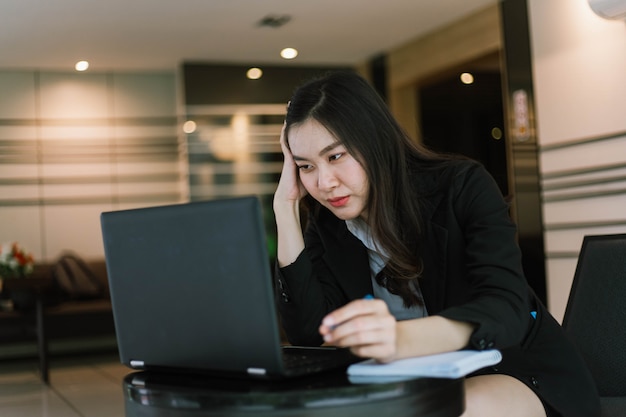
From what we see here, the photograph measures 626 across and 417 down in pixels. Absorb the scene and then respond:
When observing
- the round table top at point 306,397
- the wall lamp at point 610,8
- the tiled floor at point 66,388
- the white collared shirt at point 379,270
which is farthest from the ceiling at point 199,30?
the round table top at point 306,397

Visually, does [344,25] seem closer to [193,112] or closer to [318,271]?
[193,112]

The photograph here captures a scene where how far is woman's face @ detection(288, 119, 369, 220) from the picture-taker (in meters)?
1.53

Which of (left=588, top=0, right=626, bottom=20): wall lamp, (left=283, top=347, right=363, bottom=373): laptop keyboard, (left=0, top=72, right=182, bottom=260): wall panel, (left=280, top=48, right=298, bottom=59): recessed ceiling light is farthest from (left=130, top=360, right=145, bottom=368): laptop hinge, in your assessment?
(left=0, top=72, right=182, bottom=260): wall panel

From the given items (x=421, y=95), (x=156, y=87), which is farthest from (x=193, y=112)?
(x=421, y=95)

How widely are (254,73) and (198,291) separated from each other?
7.40 m

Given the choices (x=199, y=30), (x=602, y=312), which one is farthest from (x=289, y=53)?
(x=602, y=312)

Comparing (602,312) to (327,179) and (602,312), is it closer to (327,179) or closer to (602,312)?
(602,312)

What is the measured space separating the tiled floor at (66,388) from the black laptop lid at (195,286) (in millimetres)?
3596

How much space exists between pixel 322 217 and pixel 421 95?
21.8ft

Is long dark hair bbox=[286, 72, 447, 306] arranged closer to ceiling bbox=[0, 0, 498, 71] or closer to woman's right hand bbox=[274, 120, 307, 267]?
woman's right hand bbox=[274, 120, 307, 267]

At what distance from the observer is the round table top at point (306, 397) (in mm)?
1097

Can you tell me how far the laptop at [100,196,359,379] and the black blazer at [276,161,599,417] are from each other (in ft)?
0.92

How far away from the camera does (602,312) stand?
77.5 inches

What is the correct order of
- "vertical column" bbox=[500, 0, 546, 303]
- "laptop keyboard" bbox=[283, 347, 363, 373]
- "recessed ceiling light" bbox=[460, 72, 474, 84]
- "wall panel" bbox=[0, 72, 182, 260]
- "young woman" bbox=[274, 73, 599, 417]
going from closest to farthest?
"laptop keyboard" bbox=[283, 347, 363, 373] → "young woman" bbox=[274, 73, 599, 417] → "vertical column" bbox=[500, 0, 546, 303] → "recessed ceiling light" bbox=[460, 72, 474, 84] → "wall panel" bbox=[0, 72, 182, 260]
